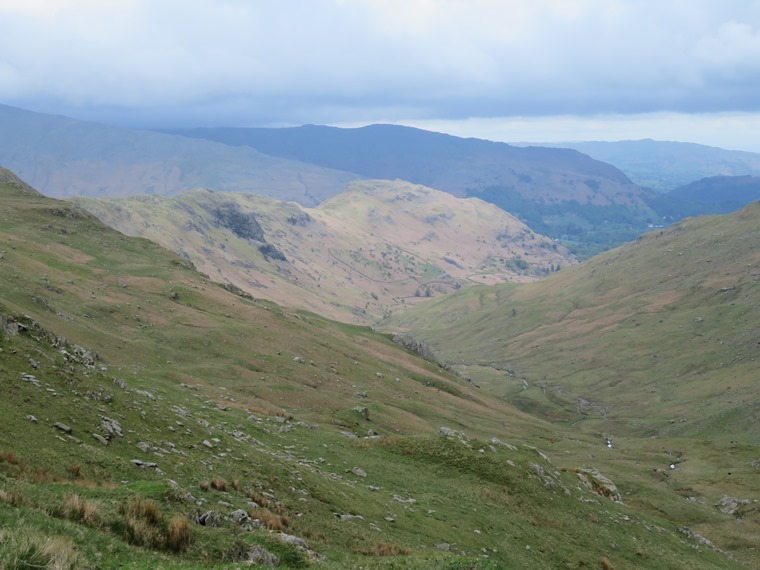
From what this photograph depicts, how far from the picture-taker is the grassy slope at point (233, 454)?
2067 centimetres

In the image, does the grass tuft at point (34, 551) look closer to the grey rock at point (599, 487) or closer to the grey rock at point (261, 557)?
the grey rock at point (261, 557)

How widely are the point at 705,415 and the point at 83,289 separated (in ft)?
519

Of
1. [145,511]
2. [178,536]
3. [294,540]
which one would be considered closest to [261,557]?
[178,536]

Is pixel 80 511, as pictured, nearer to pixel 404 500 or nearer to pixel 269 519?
pixel 269 519

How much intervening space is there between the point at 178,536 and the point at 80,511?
272 centimetres

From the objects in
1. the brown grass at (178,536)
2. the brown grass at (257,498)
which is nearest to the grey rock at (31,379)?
the brown grass at (257,498)

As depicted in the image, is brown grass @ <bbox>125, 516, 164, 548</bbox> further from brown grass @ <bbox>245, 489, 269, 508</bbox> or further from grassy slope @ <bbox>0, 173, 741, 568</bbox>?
brown grass @ <bbox>245, 489, 269, 508</bbox>

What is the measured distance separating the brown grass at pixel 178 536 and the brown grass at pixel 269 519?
19.1 ft

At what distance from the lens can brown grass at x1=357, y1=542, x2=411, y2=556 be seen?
26016 mm

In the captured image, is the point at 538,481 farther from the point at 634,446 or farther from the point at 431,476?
the point at 634,446

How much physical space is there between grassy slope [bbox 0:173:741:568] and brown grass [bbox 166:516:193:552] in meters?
0.26

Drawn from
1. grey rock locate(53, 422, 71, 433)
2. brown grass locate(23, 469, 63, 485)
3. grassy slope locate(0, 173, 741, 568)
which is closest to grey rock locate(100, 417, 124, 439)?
grassy slope locate(0, 173, 741, 568)

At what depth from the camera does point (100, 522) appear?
59.0 feet

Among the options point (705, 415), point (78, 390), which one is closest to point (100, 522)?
point (78, 390)
